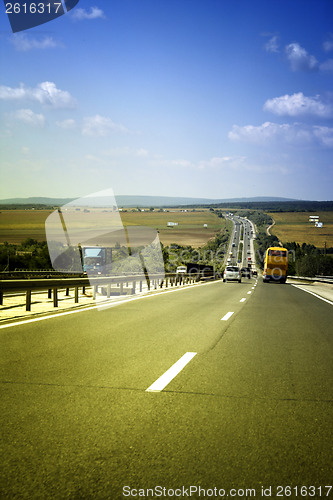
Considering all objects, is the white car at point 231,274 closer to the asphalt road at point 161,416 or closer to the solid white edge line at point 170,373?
the asphalt road at point 161,416

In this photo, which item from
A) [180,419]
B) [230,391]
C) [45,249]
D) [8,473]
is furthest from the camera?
[45,249]

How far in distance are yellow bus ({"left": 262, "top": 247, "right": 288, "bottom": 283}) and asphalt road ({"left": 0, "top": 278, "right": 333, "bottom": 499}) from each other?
4391cm

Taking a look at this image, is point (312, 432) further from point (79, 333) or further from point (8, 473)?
point (79, 333)

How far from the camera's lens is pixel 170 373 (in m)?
5.97

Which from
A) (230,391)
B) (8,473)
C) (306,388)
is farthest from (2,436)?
(306,388)

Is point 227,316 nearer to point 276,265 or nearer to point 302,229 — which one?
point 276,265

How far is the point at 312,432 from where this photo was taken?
400 cm

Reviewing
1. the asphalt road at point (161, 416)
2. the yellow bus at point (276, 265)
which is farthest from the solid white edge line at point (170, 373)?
the yellow bus at point (276, 265)

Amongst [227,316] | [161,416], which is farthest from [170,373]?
[227,316]

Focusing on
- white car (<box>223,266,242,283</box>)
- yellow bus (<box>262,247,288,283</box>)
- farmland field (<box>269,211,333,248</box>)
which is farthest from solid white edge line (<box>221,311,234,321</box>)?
farmland field (<box>269,211,333,248</box>)

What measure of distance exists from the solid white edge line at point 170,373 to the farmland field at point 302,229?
115m

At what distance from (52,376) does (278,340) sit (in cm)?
450

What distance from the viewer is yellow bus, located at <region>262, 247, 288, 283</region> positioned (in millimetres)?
51781

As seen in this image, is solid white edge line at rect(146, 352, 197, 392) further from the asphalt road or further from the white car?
the white car
